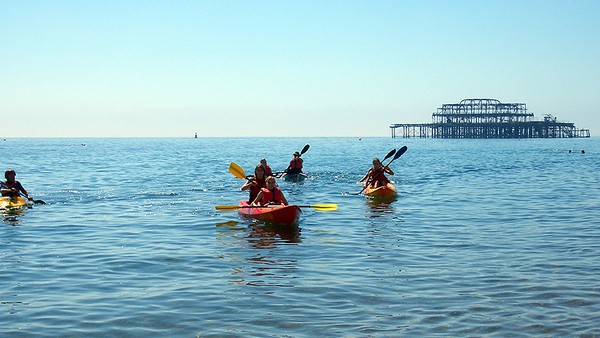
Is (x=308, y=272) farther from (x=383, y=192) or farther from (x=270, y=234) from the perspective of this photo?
(x=383, y=192)

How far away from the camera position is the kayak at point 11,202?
67.4 ft

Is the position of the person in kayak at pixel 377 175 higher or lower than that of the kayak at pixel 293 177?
higher

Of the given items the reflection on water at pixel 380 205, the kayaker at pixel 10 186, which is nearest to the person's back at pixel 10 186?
the kayaker at pixel 10 186

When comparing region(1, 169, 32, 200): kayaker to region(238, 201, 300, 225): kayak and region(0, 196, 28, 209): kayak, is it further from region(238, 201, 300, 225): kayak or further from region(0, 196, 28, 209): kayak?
region(238, 201, 300, 225): kayak

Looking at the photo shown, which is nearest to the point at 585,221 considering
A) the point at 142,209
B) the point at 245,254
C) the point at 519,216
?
the point at 519,216

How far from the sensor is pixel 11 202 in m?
20.8

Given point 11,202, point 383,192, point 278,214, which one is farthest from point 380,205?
point 11,202

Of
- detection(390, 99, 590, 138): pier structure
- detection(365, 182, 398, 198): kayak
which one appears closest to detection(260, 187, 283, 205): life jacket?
detection(365, 182, 398, 198): kayak

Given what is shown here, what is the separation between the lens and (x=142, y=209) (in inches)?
858

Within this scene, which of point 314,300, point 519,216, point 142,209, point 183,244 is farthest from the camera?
point 142,209

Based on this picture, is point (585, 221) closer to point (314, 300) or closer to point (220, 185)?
point (314, 300)

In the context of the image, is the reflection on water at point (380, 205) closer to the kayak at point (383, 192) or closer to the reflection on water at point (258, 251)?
the kayak at point (383, 192)

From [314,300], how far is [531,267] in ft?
13.9

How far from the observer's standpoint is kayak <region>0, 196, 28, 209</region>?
67.4 feet
